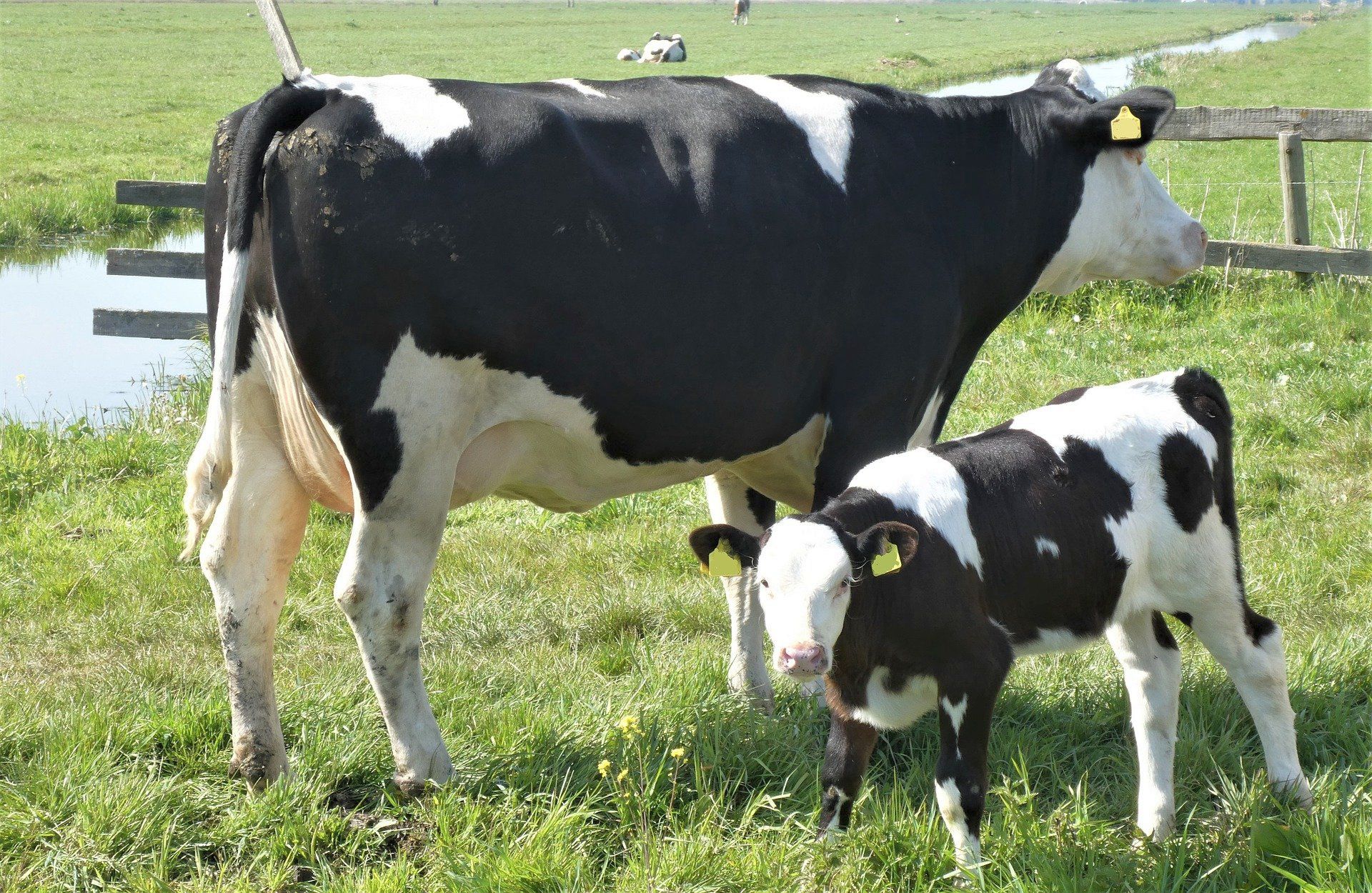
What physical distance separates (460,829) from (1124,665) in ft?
6.58

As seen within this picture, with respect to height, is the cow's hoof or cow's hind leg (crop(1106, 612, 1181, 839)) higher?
cow's hind leg (crop(1106, 612, 1181, 839))

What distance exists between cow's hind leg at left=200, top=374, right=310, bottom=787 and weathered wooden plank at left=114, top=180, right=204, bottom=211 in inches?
295

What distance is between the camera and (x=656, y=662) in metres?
4.52

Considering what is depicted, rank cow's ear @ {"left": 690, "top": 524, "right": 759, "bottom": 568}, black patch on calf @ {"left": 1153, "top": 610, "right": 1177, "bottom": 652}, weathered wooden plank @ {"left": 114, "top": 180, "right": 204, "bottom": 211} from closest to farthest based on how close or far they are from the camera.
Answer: cow's ear @ {"left": 690, "top": 524, "right": 759, "bottom": 568} → black patch on calf @ {"left": 1153, "top": 610, "right": 1177, "bottom": 652} → weathered wooden plank @ {"left": 114, "top": 180, "right": 204, "bottom": 211}

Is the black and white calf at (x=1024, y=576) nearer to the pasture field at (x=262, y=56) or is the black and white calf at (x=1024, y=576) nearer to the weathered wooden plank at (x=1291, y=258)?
the weathered wooden plank at (x=1291, y=258)

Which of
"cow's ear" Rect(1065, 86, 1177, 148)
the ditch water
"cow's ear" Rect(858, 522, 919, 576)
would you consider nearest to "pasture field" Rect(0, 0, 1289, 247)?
the ditch water

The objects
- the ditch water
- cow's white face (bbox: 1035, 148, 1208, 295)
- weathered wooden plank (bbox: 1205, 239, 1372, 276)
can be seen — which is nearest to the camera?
cow's white face (bbox: 1035, 148, 1208, 295)

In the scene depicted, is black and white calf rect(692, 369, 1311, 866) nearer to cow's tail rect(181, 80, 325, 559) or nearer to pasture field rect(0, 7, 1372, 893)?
pasture field rect(0, 7, 1372, 893)

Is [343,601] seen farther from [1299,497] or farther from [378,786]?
[1299,497]

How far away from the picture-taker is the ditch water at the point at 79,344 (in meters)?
9.86

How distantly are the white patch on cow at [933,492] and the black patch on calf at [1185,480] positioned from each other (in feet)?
2.05

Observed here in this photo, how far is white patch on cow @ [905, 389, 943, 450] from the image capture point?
4387mm

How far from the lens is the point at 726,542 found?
320 centimetres

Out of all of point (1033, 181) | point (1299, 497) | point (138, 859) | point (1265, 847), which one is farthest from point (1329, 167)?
point (138, 859)
